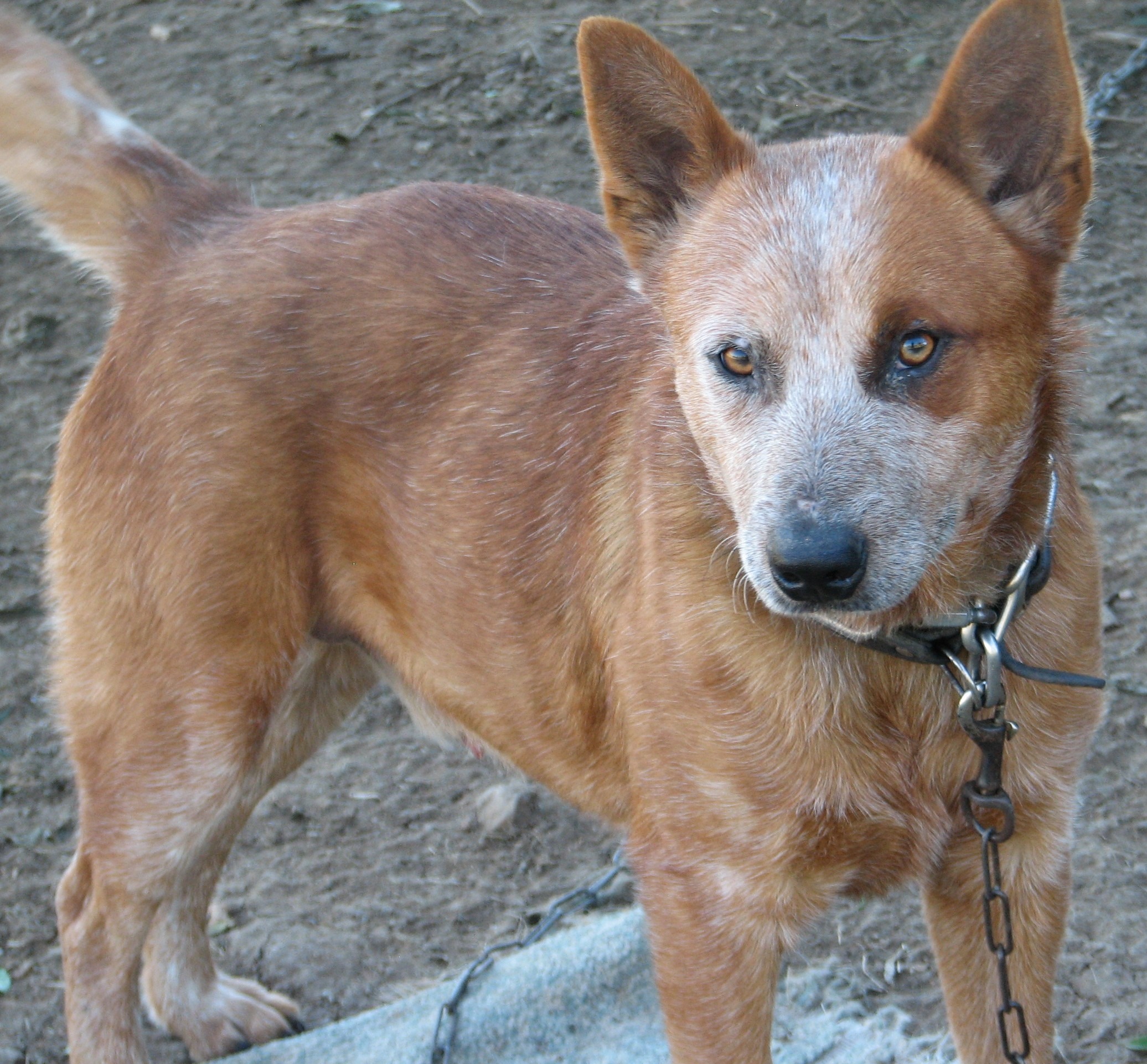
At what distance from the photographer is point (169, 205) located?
10.9 feet

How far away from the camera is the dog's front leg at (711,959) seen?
2.61 meters

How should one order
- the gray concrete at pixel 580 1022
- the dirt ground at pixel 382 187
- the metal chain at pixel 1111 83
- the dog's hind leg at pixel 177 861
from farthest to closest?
the metal chain at pixel 1111 83 < the dirt ground at pixel 382 187 < the gray concrete at pixel 580 1022 < the dog's hind leg at pixel 177 861

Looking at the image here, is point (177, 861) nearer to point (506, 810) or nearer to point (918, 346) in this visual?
point (506, 810)

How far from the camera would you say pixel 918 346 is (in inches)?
90.7

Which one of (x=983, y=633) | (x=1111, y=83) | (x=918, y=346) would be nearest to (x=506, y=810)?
(x=983, y=633)

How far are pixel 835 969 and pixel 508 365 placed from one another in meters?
1.78

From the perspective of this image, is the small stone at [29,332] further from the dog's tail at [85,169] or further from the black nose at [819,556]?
the black nose at [819,556]

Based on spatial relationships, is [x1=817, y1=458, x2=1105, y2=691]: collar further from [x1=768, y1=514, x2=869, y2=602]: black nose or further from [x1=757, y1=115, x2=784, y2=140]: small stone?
[x1=757, y1=115, x2=784, y2=140]: small stone

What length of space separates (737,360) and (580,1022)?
1.88 meters

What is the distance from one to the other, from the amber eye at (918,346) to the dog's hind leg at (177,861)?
1.66 m

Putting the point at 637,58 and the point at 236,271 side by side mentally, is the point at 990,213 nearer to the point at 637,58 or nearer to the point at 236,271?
the point at 637,58

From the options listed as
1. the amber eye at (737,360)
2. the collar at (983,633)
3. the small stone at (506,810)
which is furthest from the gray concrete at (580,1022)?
the amber eye at (737,360)

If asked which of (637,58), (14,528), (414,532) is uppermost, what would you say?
(637,58)

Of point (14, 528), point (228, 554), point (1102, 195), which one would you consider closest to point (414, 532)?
point (228, 554)
